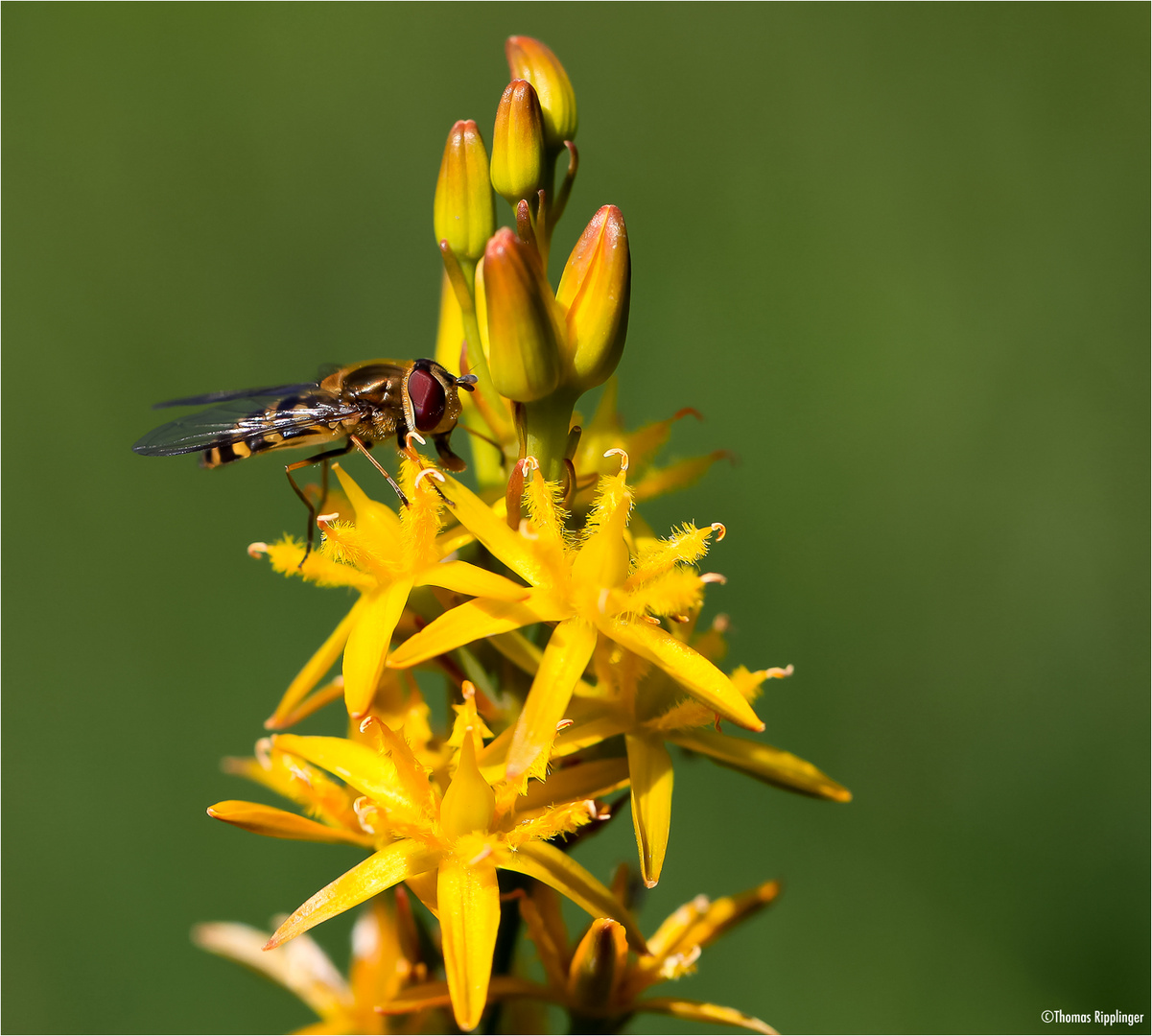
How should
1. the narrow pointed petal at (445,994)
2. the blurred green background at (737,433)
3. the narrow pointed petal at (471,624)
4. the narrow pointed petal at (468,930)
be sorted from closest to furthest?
the narrow pointed petal at (468,930) < the narrow pointed petal at (471,624) < the narrow pointed petal at (445,994) < the blurred green background at (737,433)

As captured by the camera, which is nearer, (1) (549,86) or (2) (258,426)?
(1) (549,86)

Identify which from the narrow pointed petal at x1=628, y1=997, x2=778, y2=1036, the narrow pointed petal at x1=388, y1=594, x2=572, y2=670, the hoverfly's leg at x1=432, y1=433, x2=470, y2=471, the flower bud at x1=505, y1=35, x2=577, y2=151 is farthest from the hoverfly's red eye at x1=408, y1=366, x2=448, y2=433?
the narrow pointed petal at x1=628, y1=997, x2=778, y2=1036

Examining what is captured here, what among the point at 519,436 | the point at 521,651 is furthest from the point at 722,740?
the point at 519,436

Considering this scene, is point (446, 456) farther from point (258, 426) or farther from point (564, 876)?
point (564, 876)

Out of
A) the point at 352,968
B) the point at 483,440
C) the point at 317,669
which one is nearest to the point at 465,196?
the point at 483,440

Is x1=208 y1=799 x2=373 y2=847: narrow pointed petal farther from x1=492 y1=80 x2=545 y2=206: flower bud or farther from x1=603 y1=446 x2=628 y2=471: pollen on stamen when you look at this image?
x1=492 y1=80 x2=545 y2=206: flower bud

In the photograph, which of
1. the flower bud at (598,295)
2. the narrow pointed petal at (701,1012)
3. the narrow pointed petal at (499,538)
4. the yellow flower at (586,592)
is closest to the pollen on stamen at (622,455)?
the yellow flower at (586,592)

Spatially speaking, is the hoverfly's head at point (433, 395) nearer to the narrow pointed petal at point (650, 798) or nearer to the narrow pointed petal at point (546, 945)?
the narrow pointed petal at point (650, 798)
